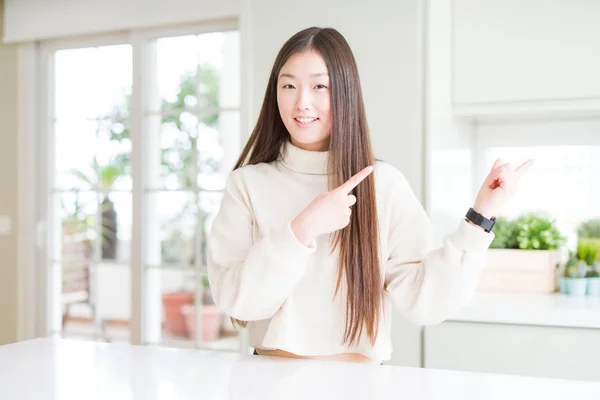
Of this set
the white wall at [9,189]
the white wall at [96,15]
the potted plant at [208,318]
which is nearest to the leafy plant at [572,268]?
the white wall at [96,15]

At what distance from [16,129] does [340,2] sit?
1972 mm

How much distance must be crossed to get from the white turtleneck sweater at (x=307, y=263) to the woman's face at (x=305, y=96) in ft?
0.24

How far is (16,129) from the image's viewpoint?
343cm

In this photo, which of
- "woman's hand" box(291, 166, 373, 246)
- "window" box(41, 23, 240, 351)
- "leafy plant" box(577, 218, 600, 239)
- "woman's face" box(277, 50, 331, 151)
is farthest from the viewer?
"window" box(41, 23, 240, 351)

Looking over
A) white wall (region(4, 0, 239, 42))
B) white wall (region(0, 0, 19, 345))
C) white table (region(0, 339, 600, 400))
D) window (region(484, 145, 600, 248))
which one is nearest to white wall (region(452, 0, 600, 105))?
window (region(484, 145, 600, 248))

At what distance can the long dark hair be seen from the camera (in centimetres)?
130

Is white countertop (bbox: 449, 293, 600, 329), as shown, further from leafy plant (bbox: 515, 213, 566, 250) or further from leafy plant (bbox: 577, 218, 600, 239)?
leafy plant (bbox: 577, 218, 600, 239)

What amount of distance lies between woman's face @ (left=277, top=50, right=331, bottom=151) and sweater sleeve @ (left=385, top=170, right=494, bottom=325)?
22 centimetres

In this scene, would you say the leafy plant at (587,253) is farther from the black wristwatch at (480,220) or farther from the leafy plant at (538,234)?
the black wristwatch at (480,220)

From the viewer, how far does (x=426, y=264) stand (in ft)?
4.30

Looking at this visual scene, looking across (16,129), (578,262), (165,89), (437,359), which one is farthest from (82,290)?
(578,262)

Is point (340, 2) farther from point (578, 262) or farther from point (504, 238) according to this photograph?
point (578, 262)

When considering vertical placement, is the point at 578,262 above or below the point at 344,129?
below

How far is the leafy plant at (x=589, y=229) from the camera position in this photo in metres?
2.60
